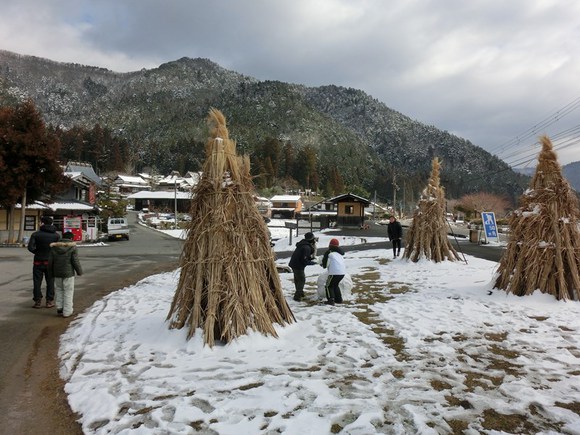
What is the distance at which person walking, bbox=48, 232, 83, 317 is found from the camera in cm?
664

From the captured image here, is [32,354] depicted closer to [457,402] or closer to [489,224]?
[457,402]

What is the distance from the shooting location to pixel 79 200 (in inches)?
1313

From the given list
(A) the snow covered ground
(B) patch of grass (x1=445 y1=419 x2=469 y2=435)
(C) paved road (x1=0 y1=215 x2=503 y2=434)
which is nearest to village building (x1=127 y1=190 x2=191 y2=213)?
(C) paved road (x1=0 y1=215 x2=503 y2=434)

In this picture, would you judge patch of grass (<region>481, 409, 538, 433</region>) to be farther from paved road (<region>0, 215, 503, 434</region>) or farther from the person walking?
the person walking

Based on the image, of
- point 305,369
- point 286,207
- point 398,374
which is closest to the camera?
point 398,374

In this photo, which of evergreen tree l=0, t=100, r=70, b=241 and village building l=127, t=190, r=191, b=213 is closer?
evergreen tree l=0, t=100, r=70, b=241

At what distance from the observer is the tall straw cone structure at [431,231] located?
41.4 ft

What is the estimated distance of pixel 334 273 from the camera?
299 inches

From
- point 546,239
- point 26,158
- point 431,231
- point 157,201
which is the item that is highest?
point 157,201

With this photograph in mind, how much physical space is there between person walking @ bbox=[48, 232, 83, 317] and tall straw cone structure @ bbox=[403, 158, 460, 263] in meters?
10.1

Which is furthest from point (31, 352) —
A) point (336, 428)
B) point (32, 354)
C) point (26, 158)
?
point (26, 158)

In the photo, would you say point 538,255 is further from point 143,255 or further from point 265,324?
point 143,255

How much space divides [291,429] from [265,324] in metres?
2.19

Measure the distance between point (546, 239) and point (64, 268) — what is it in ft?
29.1
